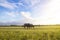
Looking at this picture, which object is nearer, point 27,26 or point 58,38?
point 58,38

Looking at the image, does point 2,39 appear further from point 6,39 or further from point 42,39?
point 42,39

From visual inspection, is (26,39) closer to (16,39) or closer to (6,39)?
(16,39)

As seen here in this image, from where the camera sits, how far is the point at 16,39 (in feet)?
24.7

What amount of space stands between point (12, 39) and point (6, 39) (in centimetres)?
30

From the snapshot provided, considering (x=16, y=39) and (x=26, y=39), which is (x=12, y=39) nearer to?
(x=16, y=39)

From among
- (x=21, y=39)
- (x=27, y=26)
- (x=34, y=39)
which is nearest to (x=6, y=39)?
(x=21, y=39)

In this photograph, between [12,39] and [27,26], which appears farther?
[27,26]

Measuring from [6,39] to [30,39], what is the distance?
46.3 inches

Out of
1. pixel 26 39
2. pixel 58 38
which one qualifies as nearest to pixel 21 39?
pixel 26 39

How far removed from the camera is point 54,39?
299 inches

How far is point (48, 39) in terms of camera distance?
745 centimetres

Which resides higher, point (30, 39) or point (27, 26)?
point (27, 26)

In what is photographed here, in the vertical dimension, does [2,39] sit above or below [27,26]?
below

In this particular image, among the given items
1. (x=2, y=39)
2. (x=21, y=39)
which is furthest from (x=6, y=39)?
(x=21, y=39)
